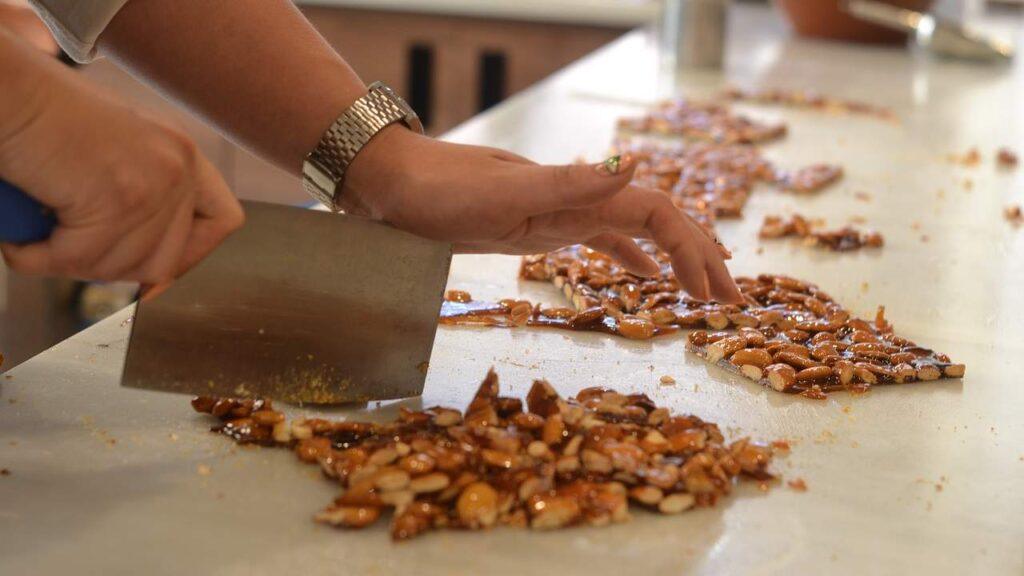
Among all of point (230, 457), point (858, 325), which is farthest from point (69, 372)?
point (858, 325)

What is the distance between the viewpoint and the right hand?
84 cm

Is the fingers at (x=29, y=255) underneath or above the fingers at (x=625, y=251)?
underneath

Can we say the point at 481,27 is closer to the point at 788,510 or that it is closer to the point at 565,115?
the point at 565,115

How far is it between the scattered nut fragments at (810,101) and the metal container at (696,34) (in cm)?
31

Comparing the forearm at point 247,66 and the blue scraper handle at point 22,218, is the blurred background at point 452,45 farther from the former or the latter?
the blue scraper handle at point 22,218

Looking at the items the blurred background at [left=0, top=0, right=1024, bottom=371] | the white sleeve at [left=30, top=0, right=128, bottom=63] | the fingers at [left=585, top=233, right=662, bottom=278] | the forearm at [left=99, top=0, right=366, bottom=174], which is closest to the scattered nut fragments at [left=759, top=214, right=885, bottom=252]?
the fingers at [left=585, top=233, right=662, bottom=278]

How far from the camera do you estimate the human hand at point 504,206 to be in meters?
1.12

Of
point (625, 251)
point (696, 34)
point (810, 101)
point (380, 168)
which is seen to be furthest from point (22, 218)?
point (696, 34)

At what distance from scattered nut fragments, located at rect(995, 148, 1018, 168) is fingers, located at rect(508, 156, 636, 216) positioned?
1.57m

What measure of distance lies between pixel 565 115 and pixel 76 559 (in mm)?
1893

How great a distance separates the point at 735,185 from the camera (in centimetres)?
206

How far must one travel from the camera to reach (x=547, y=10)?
4.08 metres

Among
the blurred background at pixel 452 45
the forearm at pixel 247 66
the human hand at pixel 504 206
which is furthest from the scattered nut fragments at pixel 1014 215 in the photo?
the blurred background at pixel 452 45

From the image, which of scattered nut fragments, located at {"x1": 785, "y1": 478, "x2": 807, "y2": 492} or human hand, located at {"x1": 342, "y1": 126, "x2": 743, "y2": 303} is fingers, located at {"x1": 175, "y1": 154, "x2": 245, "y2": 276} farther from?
scattered nut fragments, located at {"x1": 785, "y1": 478, "x2": 807, "y2": 492}
